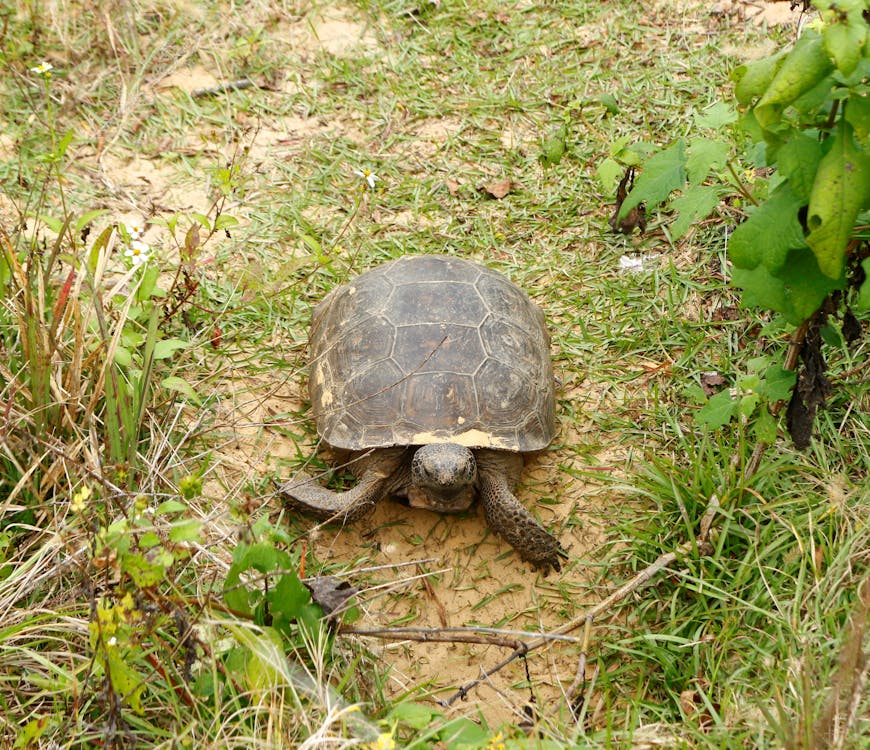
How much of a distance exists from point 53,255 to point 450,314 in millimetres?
1498

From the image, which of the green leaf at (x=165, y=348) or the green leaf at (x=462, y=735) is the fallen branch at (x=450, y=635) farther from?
the green leaf at (x=165, y=348)

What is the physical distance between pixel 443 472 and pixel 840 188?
5.34ft

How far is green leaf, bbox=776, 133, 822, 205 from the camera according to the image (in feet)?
7.23

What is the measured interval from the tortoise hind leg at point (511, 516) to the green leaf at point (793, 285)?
3.82 ft

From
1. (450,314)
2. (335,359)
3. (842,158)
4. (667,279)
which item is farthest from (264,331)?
(842,158)

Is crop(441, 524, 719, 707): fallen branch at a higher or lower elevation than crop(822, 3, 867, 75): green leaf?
lower

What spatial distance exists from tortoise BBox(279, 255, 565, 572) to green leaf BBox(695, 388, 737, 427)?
0.70m

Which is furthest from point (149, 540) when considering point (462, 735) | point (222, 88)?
point (222, 88)

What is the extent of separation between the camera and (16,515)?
112 inches

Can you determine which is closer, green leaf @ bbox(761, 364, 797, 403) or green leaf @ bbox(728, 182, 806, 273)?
green leaf @ bbox(728, 182, 806, 273)

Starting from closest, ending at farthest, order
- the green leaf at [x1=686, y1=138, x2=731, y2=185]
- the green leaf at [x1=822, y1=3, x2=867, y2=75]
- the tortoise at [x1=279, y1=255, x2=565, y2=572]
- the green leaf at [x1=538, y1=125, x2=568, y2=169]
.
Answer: the green leaf at [x1=822, y1=3, x2=867, y2=75]
the green leaf at [x1=686, y1=138, x2=731, y2=185]
the tortoise at [x1=279, y1=255, x2=565, y2=572]
the green leaf at [x1=538, y1=125, x2=568, y2=169]

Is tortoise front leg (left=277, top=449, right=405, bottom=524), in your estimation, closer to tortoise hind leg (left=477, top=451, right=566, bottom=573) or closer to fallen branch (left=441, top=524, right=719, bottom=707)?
tortoise hind leg (left=477, top=451, right=566, bottom=573)

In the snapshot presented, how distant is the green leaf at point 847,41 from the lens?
74.3 inches

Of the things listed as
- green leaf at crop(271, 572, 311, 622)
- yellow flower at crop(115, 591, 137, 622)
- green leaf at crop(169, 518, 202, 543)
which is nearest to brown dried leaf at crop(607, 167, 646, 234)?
green leaf at crop(271, 572, 311, 622)
